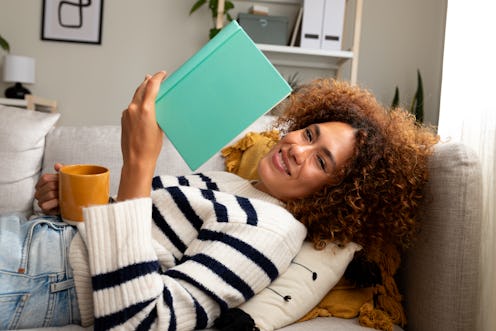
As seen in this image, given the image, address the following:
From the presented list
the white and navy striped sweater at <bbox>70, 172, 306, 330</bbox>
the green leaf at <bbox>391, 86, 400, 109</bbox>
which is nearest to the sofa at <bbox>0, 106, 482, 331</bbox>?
the white and navy striped sweater at <bbox>70, 172, 306, 330</bbox>

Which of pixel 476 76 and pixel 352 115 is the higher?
pixel 476 76

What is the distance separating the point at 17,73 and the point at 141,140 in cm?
238

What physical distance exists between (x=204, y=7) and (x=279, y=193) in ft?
7.77

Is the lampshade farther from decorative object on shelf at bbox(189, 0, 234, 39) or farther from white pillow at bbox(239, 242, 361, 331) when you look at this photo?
white pillow at bbox(239, 242, 361, 331)

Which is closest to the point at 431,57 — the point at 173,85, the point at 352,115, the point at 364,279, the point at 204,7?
the point at 204,7

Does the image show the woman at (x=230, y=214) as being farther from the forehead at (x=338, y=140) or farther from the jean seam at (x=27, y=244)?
the jean seam at (x=27, y=244)

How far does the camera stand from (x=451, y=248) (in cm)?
90

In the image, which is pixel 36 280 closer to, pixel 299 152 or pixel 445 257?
pixel 299 152

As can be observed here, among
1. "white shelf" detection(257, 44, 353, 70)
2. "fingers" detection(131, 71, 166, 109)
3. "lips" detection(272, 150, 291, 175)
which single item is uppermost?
"white shelf" detection(257, 44, 353, 70)

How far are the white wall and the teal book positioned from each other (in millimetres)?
2389

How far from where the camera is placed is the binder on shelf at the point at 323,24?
8.96 feet

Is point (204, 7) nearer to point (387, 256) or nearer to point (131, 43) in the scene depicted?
point (131, 43)

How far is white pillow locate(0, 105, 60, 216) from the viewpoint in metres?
1.40

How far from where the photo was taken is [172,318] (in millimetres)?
806
